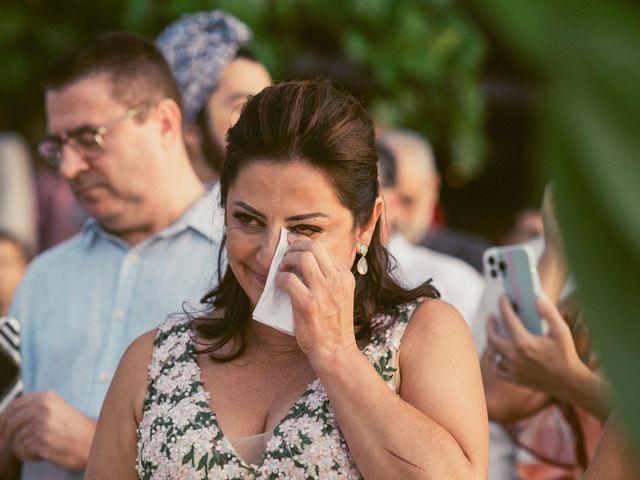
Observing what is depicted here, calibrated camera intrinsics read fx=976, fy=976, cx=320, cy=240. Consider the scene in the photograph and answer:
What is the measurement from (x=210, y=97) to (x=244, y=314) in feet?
4.70

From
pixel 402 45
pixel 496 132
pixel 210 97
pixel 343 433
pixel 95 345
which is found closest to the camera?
pixel 343 433

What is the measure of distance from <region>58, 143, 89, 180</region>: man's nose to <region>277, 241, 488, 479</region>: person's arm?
1.18 meters

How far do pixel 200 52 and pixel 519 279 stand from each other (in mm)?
1530

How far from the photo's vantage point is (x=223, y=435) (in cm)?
201

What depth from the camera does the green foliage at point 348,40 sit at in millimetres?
5609

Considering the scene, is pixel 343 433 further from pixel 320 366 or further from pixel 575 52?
pixel 575 52

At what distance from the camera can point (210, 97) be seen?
354 centimetres

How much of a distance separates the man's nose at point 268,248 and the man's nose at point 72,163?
3.58 ft

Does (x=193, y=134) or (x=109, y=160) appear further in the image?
(x=193, y=134)

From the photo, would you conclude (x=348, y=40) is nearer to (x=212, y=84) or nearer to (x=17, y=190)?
(x=17, y=190)

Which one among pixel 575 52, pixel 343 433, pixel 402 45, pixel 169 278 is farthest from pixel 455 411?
pixel 402 45

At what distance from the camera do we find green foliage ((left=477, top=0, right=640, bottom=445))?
10.9 inches

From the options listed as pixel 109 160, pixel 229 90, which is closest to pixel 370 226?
pixel 109 160

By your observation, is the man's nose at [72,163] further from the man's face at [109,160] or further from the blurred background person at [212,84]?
the blurred background person at [212,84]
